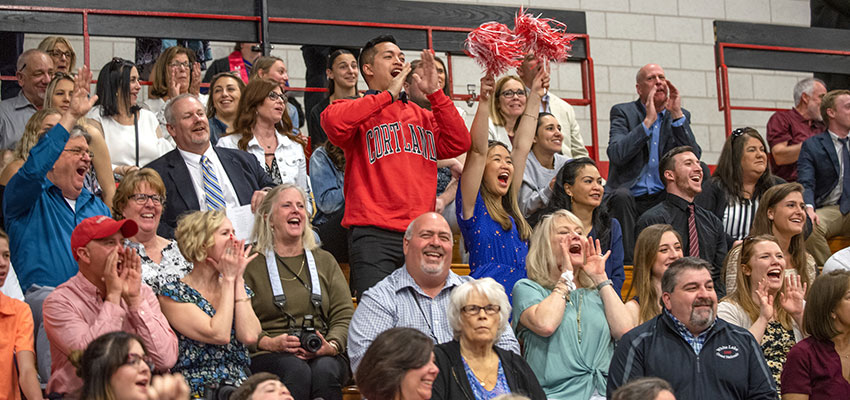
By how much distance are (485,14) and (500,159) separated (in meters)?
2.83

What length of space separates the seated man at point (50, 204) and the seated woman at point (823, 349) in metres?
2.87

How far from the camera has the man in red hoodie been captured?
478 cm

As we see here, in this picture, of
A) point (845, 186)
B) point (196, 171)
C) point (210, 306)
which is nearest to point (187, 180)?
point (196, 171)

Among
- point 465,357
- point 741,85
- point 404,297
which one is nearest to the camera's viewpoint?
point 465,357

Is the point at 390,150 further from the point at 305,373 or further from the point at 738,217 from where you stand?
the point at 738,217

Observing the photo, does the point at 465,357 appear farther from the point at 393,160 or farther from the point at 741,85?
the point at 741,85

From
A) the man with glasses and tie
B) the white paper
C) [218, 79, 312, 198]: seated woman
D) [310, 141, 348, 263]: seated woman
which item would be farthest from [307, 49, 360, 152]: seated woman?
the white paper

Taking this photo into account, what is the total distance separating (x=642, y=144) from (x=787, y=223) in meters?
1.16

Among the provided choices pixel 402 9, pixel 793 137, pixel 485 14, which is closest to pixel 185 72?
pixel 402 9

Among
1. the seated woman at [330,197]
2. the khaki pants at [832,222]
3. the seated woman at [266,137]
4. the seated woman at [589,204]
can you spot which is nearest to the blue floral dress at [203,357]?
the seated woman at [330,197]

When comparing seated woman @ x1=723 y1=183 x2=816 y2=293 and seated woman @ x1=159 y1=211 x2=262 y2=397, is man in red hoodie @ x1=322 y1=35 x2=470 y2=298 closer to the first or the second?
seated woman @ x1=159 y1=211 x2=262 y2=397

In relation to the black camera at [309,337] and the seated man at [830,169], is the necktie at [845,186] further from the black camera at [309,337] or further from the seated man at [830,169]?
the black camera at [309,337]

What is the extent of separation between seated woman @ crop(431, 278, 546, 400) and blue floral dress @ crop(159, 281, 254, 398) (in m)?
0.73

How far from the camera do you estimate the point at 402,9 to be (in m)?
7.55
